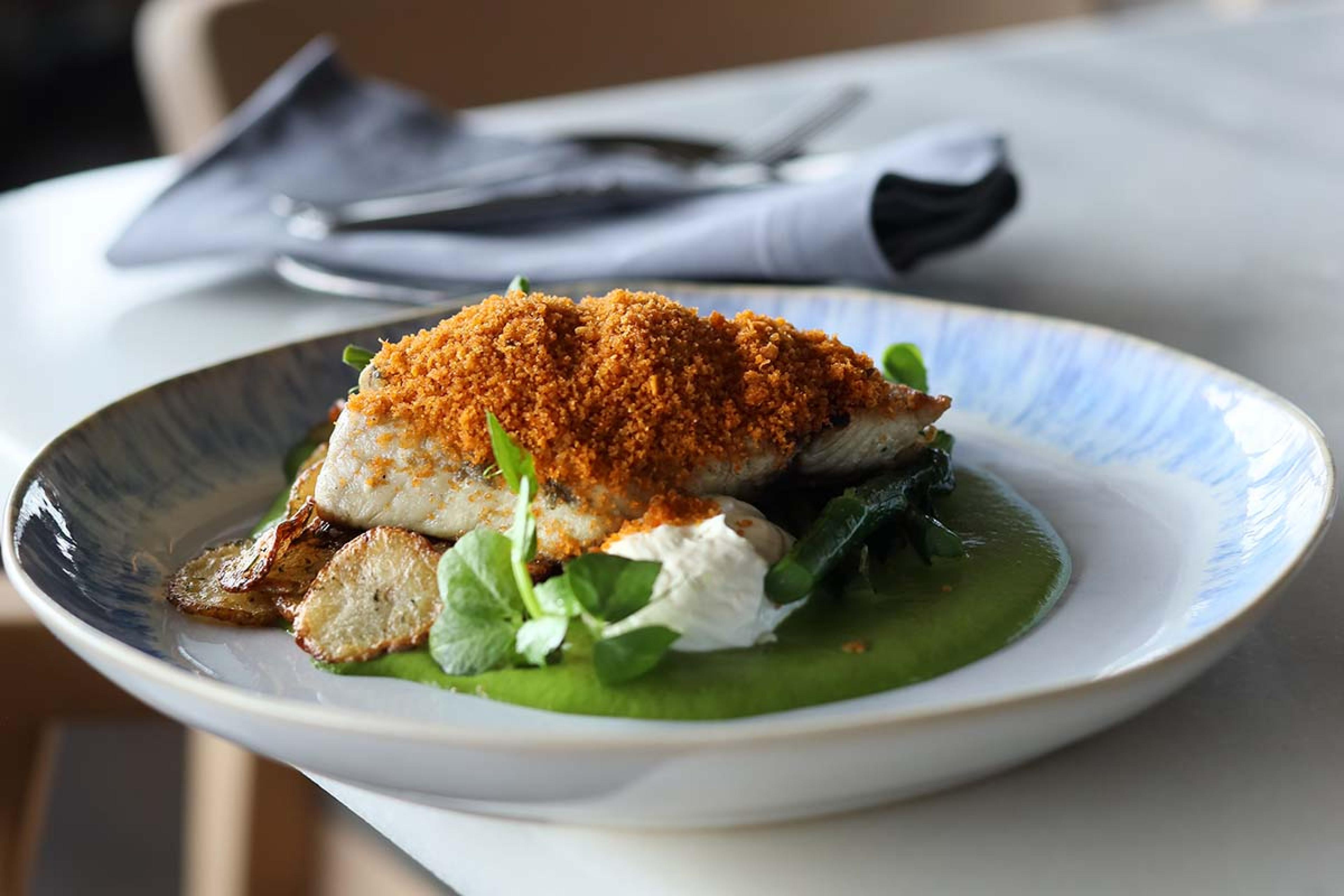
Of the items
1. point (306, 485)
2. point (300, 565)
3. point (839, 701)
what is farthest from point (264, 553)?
point (839, 701)

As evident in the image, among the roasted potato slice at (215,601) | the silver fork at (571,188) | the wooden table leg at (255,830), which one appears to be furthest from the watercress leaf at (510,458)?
the wooden table leg at (255,830)

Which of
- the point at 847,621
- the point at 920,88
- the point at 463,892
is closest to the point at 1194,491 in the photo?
the point at 847,621

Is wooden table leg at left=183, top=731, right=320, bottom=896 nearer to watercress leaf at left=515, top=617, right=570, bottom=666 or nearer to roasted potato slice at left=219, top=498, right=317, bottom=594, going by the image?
roasted potato slice at left=219, top=498, right=317, bottom=594

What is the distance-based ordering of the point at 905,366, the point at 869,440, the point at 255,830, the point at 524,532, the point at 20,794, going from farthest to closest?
1. the point at 255,830
2. the point at 20,794
3. the point at 905,366
4. the point at 869,440
5. the point at 524,532

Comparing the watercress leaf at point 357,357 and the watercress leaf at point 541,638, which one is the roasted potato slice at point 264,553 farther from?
the watercress leaf at point 541,638

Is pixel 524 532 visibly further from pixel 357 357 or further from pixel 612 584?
pixel 357 357

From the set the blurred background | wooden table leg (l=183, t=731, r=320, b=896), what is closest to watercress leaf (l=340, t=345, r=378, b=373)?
wooden table leg (l=183, t=731, r=320, b=896)
